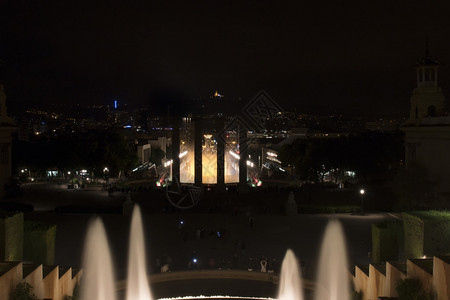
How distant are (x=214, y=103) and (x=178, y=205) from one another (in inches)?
811

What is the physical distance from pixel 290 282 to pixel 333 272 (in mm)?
1877

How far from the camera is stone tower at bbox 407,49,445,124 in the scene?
42.0 m

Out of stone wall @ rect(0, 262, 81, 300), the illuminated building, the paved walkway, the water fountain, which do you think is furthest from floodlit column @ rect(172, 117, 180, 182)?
stone wall @ rect(0, 262, 81, 300)

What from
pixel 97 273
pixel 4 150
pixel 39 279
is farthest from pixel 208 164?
pixel 39 279

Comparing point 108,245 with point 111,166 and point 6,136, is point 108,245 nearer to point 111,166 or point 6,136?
point 6,136

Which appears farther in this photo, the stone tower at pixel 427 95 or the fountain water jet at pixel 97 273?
the stone tower at pixel 427 95

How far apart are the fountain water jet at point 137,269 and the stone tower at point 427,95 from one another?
85.4 ft

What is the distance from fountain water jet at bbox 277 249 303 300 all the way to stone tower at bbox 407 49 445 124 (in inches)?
1022

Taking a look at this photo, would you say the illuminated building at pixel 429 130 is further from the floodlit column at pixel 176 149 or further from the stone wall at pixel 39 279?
the stone wall at pixel 39 279

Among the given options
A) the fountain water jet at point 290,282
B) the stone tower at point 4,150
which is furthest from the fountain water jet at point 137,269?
the stone tower at point 4,150

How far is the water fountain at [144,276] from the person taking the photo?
688 inches

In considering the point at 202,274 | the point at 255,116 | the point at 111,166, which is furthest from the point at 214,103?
the point at 202,274

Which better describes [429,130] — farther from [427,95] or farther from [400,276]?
[400,276]

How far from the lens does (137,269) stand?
20.1 meters
